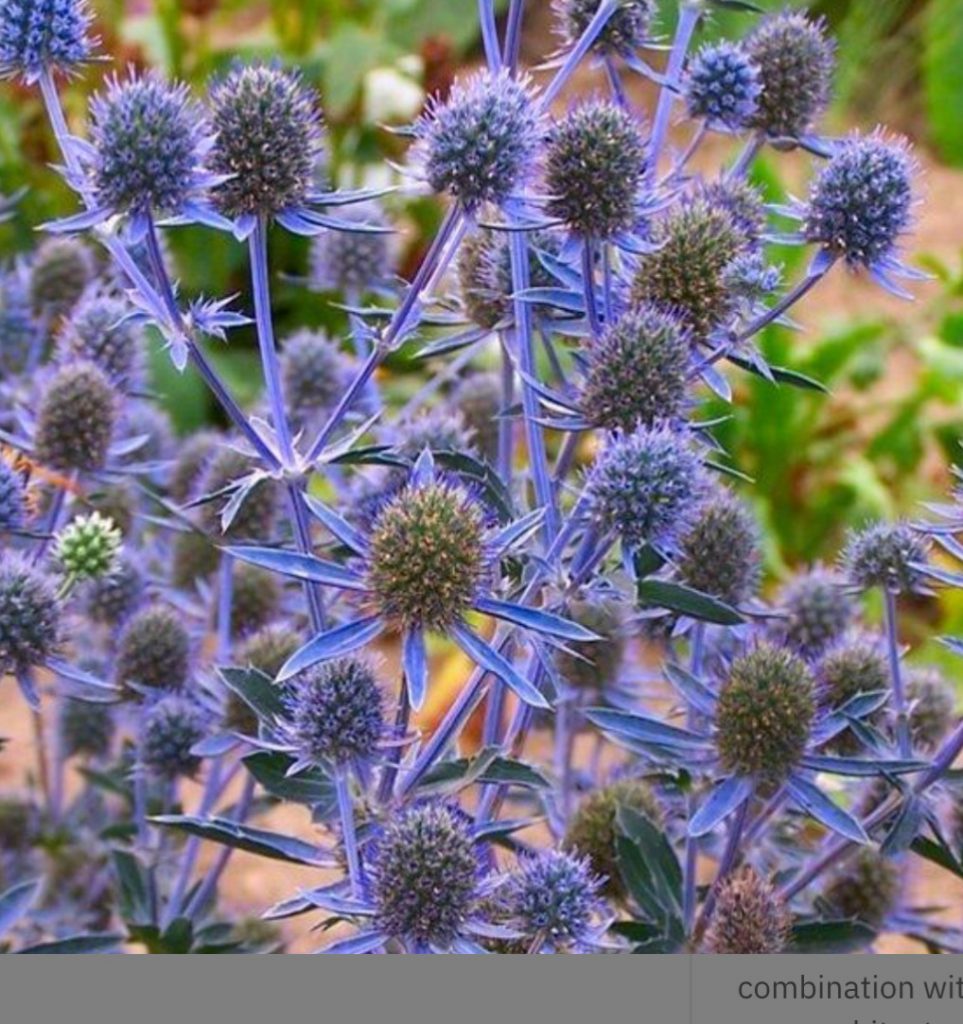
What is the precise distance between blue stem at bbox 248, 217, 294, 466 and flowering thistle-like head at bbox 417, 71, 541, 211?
153 millimetres

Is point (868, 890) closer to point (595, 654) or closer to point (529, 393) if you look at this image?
point (595, 654)

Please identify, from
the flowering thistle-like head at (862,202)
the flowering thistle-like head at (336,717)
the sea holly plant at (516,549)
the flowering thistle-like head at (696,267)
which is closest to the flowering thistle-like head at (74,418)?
the sea holly plant at (516,549)

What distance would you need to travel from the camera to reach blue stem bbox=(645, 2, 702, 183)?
158cm

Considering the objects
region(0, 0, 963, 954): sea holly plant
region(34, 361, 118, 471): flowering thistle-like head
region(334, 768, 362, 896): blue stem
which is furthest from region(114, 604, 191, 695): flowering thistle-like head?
region(334, 768, 362, 896): blue stem

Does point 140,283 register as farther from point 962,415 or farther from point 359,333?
point 962,415

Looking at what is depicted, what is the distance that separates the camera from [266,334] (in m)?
1.43

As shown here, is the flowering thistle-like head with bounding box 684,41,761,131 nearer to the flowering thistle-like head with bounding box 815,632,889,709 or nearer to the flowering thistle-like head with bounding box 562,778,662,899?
the flowering thistle-like head with bounding box 815,632,889,709

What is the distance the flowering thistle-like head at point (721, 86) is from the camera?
1619 millimetres

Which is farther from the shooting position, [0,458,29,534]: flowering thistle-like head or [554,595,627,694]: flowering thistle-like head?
[554,595,627,694]: flowering thistle-like head

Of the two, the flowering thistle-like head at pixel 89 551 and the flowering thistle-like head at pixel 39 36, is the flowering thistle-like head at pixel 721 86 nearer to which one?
the flowering thistle-like head at pixel 39 36

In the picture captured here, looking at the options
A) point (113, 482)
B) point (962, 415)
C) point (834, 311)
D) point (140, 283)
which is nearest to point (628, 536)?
point (140, 283)

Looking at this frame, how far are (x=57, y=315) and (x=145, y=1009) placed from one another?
120 centimetres

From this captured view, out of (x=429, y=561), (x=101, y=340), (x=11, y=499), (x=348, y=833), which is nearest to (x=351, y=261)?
(x=101, y=340)

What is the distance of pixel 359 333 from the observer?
158cm
